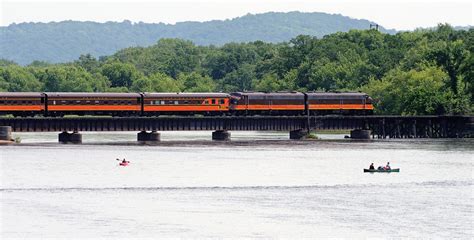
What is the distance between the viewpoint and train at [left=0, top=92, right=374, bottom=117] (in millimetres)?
154625

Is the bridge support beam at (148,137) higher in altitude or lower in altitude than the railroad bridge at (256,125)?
lower

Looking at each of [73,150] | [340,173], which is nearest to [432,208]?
[340,173]

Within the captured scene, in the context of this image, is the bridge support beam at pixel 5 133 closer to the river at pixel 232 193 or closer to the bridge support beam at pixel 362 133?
the river at pixel 232 193

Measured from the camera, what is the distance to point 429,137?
186m

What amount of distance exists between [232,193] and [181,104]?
2702 inches

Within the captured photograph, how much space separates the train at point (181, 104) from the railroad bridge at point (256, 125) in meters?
1.38

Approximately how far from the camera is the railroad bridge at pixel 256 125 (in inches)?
6117

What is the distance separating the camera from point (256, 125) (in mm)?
168625

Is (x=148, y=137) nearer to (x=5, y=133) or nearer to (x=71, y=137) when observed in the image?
(x=71, y=137)

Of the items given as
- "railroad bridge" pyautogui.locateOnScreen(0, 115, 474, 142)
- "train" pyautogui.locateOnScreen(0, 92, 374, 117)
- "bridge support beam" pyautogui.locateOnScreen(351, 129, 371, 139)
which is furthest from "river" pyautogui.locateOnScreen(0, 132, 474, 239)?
"bridge support beam" pyautogui.locateOnScreen(351, 129, 371, 139)

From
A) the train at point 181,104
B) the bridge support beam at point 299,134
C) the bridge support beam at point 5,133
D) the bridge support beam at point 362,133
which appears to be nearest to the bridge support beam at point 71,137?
the train at point 181,104

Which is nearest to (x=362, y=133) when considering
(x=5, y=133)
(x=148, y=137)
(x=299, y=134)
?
(x=299, y=134)

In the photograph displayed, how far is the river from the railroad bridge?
7.24m

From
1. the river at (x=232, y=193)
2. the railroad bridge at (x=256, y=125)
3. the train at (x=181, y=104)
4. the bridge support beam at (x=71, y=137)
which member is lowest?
the river at (x=232, y=193)
